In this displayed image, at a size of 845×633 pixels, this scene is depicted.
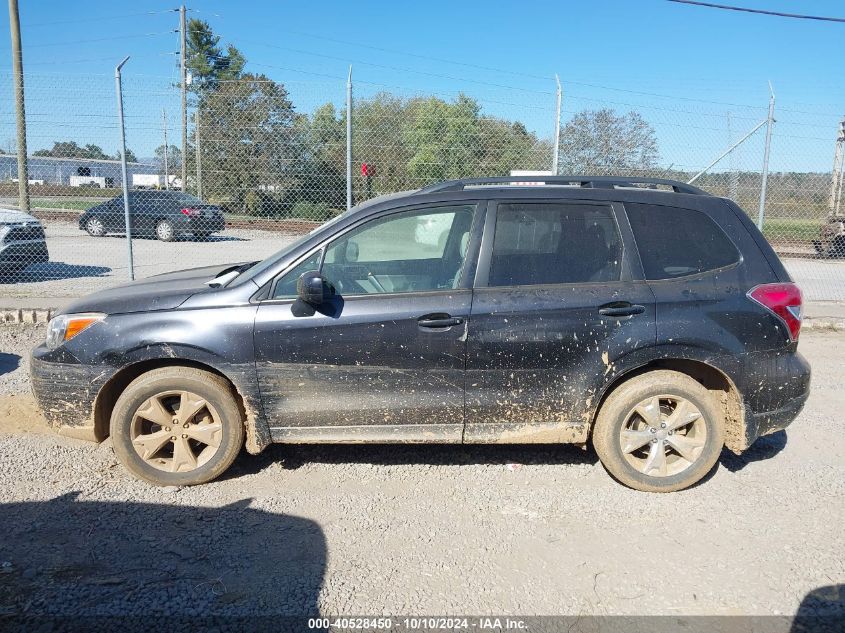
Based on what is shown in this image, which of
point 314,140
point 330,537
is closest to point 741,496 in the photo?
point 330,537

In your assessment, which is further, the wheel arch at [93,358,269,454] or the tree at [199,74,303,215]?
the tree at [199,74,303,215]

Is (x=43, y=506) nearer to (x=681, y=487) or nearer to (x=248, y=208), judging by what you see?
(x=681, y=487)

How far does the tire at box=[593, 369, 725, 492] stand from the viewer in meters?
3.99

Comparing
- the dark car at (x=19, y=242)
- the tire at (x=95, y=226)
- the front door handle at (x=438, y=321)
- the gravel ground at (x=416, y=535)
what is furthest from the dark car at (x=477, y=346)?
the tire at (x=95, y=226)

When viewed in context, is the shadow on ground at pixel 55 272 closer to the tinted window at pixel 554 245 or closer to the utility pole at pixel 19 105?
the utility pole at pixel 19 105

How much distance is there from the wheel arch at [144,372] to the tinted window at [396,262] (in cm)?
89

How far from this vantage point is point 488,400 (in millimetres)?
3957

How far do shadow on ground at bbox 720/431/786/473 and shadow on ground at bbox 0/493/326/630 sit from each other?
9.47 ft

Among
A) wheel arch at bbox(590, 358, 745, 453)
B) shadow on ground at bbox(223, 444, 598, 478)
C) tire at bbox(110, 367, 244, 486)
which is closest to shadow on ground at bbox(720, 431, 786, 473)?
wheel arch at bbox(590, 358, 745, 453)

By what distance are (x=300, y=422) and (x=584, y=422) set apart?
1.74m

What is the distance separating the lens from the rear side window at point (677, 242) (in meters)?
4.07

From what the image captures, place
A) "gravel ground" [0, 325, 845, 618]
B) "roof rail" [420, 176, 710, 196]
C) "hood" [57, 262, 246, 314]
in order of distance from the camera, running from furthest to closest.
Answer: "roof rail" [420, 176, 710, 196] < "hood" [57, 262, 246, 314] < "gravel ground" [0, 325, 845, 618]

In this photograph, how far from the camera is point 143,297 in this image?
13.3ft

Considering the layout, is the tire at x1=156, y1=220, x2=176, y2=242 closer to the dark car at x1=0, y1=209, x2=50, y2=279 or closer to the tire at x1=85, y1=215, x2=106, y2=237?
the tire at x1=85, y1=215, x2=106, y2=237
